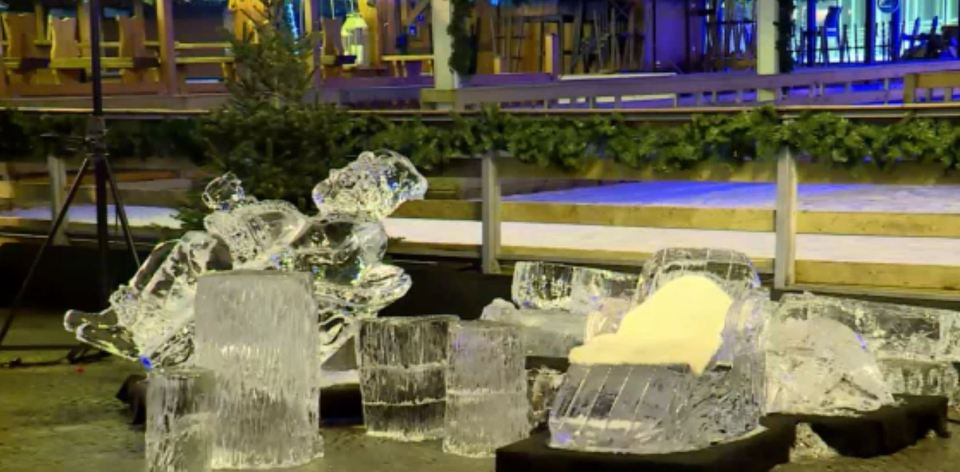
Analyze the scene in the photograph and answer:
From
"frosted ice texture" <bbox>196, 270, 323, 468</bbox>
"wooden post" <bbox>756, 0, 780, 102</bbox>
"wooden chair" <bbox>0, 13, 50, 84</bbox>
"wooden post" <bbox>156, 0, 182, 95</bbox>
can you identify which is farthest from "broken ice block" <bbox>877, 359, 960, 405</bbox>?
"wooden chair" <bbox>0, 13, 50, 84</bbox>

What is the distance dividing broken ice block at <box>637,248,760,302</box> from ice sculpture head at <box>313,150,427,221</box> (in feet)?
4.74

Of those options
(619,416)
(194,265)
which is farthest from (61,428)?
(619,416)

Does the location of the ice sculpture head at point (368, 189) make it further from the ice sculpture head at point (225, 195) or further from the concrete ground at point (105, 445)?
the concrete ground at point (105, 445)

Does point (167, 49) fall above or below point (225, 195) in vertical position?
above

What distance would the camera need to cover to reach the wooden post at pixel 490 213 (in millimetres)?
8195

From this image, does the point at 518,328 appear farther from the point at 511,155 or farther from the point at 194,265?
the point at 511,155

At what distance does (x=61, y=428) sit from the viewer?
616 cm

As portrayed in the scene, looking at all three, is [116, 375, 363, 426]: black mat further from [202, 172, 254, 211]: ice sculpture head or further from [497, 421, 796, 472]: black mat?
[497, 421, 796, 472]: black mat

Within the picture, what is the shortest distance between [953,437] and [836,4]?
2032 centimetres

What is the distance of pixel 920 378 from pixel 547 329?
5.22ft

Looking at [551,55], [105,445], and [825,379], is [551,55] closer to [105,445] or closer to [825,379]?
[825,379]

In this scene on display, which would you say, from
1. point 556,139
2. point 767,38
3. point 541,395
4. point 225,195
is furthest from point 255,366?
point 767,38

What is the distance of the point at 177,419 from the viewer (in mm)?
5016

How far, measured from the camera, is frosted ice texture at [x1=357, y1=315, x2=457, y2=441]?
571 centimetres
